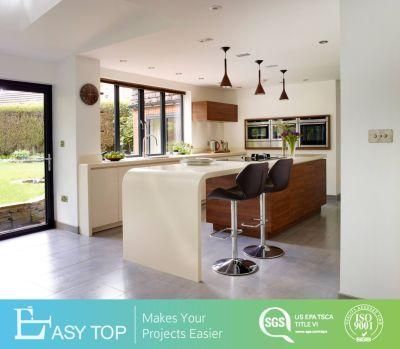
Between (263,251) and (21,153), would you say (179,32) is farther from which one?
(21,153)

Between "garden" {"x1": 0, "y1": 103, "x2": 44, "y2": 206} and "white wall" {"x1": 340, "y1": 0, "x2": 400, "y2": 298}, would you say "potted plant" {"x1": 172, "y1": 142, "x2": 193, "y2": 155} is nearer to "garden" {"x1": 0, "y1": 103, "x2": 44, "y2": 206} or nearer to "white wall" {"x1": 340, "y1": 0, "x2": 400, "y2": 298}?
"garden" {"x1": 0, "y1": 103, "x2": 44, "y2": 206}

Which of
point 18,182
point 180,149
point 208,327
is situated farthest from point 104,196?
point 208,327

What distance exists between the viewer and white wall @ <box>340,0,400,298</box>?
230cm

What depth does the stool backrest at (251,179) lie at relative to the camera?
3.02m

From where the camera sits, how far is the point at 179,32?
3734mm

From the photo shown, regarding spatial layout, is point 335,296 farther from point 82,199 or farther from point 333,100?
point 333,100

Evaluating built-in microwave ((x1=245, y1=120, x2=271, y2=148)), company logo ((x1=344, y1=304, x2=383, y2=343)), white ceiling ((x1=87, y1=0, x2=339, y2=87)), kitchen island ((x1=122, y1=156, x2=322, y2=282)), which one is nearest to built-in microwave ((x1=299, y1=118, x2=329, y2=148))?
built-in microwave ((x1=245, y1=120, x2=271, y2=148))

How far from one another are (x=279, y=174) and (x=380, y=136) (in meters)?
1.40

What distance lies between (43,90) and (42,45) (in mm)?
823

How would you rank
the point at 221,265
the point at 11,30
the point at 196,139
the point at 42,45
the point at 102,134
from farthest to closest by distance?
1. the point at 196,139
2. the point at 102,134
3. the point at 42,45
4. the point at 11,30
5. the point at 221,265

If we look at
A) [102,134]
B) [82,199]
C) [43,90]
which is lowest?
[82,199]

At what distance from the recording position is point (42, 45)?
13.8 ft

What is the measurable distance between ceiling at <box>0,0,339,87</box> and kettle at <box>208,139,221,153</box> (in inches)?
90.9

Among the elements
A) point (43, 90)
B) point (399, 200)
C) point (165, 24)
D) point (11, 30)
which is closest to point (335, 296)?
point (399, 200)
